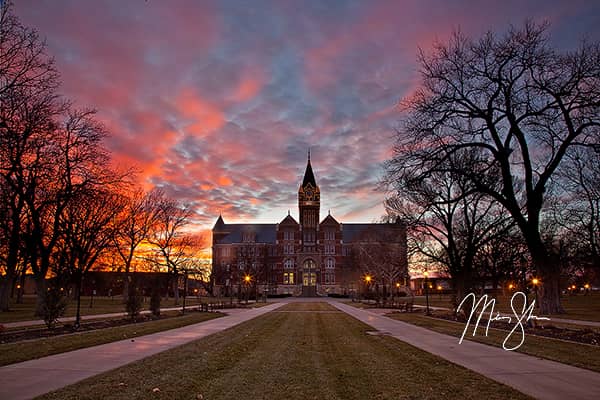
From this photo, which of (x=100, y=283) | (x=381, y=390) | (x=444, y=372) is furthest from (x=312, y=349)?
(x=100, y=283)

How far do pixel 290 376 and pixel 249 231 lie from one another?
102260mm

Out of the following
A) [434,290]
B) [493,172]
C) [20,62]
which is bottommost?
[434,290]

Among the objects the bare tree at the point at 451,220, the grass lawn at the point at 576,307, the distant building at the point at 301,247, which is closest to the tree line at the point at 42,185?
the bare tree at the point at 451,220

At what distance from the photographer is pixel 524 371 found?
1053 centimetres

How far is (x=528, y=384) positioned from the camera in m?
9.12

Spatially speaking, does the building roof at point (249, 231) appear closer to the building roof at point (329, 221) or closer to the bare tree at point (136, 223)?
the building roof at point (329, 221)

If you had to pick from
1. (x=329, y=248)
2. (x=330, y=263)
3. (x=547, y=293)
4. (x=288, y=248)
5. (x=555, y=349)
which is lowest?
(x=555, y=349)

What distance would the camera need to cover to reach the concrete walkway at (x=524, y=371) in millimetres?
8500

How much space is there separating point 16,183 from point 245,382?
26.6 meters

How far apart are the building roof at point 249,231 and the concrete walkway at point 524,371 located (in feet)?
320

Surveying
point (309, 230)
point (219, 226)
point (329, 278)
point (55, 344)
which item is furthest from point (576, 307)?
point (219, 226)

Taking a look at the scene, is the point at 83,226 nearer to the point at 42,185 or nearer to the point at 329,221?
the point at 42,185

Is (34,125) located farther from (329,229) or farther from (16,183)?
(329,229)

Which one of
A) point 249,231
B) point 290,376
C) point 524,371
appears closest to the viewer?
point 290,376
